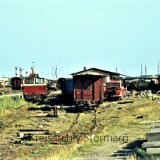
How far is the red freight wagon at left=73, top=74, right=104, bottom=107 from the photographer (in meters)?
29.2

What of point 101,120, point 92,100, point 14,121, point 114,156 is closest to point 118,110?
point 92,100

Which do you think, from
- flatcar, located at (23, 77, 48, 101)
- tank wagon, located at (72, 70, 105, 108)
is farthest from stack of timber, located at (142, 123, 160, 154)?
flatcar, located at (23, 77, 48, 101)

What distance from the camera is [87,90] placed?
2938cm

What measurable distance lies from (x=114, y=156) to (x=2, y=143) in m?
5.15

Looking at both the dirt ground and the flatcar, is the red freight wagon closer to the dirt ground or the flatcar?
the dirt ground

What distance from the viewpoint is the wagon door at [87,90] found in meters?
29.3

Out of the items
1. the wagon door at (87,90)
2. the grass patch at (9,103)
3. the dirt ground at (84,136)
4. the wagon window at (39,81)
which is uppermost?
the wagon window at (39,81)

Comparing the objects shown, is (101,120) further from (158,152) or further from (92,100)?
(158,152)

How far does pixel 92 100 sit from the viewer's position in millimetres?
29422

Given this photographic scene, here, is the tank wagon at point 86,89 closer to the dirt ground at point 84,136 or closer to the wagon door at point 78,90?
the wagon door at point 78,90

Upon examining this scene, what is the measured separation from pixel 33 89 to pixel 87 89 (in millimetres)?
10904

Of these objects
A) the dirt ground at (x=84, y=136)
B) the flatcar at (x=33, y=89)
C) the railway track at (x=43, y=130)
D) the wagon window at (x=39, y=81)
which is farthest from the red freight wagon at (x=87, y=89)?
the wagon window at (x=39, y=81)

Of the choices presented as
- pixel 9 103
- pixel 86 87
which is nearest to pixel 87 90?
pixel 86 87

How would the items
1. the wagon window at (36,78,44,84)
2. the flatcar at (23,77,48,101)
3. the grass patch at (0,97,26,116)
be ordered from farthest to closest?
the wagon window at (36,78,44,84) < the flatcar at (23,77,48,101) < the grass patch at (0,97,26,116)
